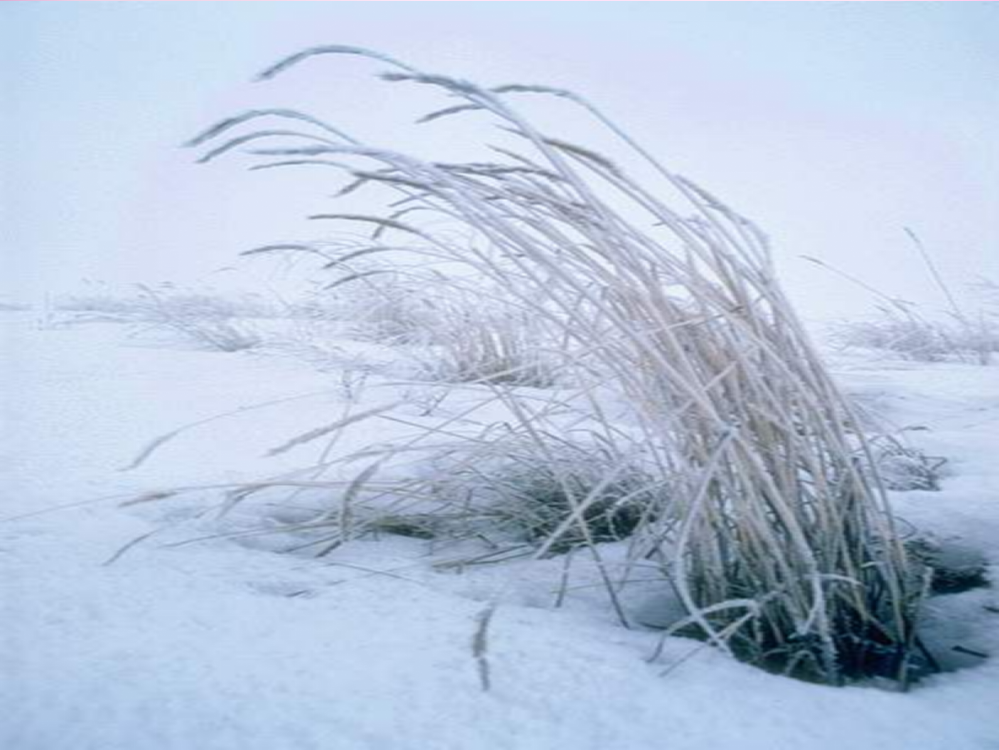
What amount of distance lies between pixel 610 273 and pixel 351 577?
0.33 meters

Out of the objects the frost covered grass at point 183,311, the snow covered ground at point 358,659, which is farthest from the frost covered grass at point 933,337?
the snow covered ground at point 358,659

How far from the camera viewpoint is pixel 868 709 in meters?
0.56

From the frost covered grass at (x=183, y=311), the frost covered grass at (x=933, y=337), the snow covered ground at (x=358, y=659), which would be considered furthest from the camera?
the frost covered grass at (x=933, y=337)

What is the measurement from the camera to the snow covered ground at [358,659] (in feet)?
1.65

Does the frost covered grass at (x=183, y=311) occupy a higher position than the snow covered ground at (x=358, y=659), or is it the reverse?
the snow covered ground at (x=358, y=659)

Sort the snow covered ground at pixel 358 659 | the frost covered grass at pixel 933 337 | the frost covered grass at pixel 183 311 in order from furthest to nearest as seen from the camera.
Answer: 1. the frost covered grass at pixel 933 337
2. the frost covered grass at pixel 183 311
3. the snow covered ground at pixel 358 659

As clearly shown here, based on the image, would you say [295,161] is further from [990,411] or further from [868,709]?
[990,411]

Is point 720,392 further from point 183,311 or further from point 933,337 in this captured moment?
point 933,337

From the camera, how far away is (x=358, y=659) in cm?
58

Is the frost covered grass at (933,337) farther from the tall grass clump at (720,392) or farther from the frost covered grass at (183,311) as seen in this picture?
the tall grass clump at (720,392)

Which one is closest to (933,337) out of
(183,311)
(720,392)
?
(183,311)

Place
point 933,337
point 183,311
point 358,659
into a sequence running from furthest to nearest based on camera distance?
point 933,337 < point 183,311 < point 358,659

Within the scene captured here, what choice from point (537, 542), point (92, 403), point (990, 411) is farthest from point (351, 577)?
point (990, 411)

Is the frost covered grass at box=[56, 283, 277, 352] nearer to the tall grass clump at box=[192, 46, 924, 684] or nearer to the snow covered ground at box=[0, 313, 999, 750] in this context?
the snow covered ground at box=[0, 313, 999, 750]
